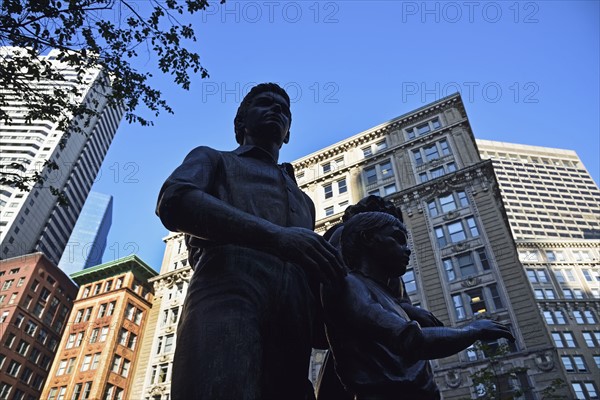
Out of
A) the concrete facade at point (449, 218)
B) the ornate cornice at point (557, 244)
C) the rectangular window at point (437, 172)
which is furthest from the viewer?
the ornate cornice at point (557, 244)

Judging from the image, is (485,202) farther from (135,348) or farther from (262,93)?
(135,348)

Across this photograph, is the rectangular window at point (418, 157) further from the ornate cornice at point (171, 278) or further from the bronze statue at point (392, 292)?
the bronze statue at point (392, 292)

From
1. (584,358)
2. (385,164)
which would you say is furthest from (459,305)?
(584,358)

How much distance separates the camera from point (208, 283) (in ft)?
6.62

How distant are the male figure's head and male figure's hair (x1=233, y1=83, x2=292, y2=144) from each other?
1103 mm

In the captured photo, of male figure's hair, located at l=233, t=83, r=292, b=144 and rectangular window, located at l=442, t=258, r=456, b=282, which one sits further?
rectangular window, located at l=442, t=258, r=456, b=282

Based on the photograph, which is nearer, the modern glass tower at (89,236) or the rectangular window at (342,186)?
the rectangular window at (342,186)

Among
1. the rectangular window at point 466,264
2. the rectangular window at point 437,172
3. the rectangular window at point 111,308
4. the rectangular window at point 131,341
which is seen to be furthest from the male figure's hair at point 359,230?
the rectangular window at point 111,308

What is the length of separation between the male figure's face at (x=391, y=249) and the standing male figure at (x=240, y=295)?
47 cm

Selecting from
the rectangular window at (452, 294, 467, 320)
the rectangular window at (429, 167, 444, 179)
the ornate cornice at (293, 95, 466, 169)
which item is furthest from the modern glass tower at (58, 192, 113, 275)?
the rectangular window at (452, 294, 467, 320)

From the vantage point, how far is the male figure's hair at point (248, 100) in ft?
10.2

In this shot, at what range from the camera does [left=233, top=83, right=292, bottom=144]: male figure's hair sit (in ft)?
10.2

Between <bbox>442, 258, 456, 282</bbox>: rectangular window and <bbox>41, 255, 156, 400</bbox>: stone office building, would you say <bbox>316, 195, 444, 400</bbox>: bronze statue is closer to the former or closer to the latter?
<bbox>442, 258, 456, 282</bbox>: rectangular window

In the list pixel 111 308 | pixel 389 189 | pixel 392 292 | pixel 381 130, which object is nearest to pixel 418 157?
pixel 389 189
